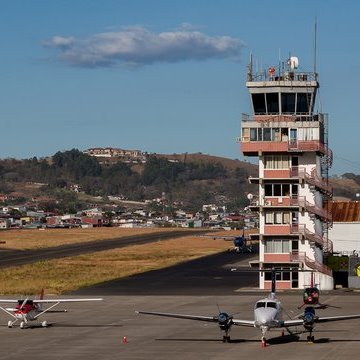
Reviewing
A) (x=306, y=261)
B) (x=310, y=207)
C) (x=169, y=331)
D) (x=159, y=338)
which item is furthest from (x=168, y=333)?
(x=310, y=207)

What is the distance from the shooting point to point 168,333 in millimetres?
62500

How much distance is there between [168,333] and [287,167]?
36.8 m

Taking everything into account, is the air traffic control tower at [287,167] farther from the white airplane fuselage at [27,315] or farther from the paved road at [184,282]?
the white airplane fuselage at [27,315]

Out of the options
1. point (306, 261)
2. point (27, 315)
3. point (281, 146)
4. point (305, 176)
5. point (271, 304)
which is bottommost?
point (27, 315)

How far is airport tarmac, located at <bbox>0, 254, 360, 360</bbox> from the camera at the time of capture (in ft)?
172

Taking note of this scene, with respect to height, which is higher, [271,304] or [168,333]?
[271,304]

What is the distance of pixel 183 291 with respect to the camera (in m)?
97.4

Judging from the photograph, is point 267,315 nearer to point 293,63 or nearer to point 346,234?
point 293,63

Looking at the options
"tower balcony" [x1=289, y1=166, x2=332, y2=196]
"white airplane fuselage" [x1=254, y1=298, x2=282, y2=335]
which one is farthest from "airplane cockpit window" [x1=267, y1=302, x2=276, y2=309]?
"tower balcony" [x1=289, y1=166, x2=332, y2=196]

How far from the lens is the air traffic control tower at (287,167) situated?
95500 mm

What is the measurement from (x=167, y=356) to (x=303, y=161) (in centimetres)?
4757

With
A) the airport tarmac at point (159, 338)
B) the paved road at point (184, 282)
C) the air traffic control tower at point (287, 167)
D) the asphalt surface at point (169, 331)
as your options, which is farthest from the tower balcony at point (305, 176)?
the airport tarmac at point (159, 338)

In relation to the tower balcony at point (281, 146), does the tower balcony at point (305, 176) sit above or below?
below

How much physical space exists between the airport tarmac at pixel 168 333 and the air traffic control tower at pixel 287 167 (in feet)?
13.2
